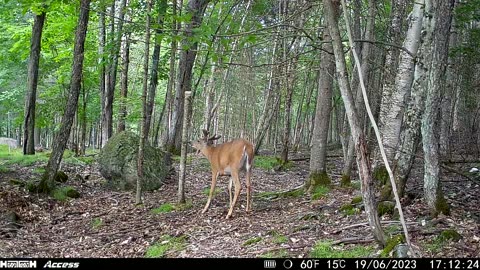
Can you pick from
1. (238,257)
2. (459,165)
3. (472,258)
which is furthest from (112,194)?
(459,165)

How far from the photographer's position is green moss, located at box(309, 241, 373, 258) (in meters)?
5.17

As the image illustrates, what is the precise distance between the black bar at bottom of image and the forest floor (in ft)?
1.26

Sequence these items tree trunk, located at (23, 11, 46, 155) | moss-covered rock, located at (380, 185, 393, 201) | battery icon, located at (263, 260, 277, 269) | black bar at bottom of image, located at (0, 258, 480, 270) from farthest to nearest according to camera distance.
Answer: tree trunk, located at (23, 11, 46, 155)
moss-covered rock, located at (380, 185, 393, 201)
battery icon, located at (263, 260, 277, 269)
black bar at bottom of image, located at (0, 258, 480, 270)

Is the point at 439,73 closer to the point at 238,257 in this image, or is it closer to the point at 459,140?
the point at 238,257

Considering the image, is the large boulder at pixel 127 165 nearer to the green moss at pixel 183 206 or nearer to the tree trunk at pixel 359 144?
the green moss at pixel 183 206

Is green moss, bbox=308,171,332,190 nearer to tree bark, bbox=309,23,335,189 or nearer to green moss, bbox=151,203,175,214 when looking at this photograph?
tree bark, bbox=309,23,335,189

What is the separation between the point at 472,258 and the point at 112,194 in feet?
26.3

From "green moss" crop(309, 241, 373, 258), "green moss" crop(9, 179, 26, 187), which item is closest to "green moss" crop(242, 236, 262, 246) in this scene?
"green moss" crop(309, 241, 373, 258)

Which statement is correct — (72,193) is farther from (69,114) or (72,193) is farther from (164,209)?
(164,209)

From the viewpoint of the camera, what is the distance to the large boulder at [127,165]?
37.5 ft

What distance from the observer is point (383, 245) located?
506 centimetres

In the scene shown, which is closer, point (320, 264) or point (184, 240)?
point (320, 264)

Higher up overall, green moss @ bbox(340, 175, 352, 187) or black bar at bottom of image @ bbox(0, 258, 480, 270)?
green moss @ bbox(340, 175, 352, 187)

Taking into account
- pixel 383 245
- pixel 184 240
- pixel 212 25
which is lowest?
pixel 184 240
